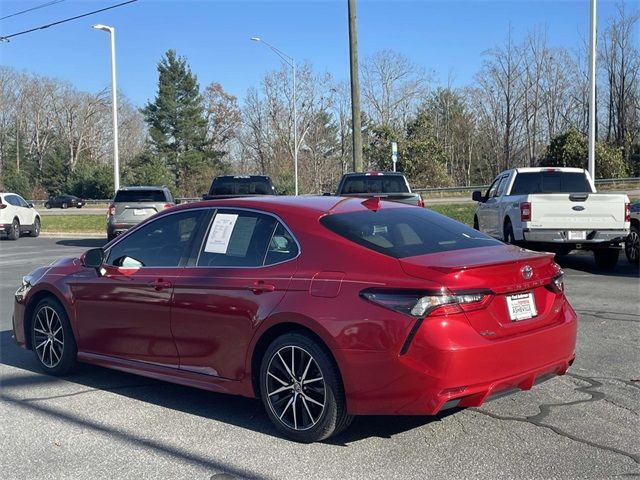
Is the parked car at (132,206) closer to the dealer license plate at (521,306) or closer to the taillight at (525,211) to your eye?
the taillight at (525,211)

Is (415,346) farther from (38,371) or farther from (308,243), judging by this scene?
(38,371)

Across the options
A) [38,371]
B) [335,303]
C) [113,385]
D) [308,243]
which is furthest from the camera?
[38,371]

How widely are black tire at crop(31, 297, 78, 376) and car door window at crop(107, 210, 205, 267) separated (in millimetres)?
814

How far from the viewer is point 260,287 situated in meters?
4.61

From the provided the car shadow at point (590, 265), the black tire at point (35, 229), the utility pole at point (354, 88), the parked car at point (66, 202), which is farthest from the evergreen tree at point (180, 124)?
the car shadow at point (590, 265)

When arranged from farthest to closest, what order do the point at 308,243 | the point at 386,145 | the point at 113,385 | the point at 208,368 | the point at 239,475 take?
the point at 386,145 → the point at 113,385 → the point at 208,368 → the point at 308,243 → the point at 239,475

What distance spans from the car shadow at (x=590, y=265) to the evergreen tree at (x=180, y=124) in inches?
1996

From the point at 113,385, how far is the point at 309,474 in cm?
263

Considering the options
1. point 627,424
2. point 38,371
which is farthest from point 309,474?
point 38,371

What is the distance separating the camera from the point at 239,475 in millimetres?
3951

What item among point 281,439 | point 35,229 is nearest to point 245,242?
point 281,439

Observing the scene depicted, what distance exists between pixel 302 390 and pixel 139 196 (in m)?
15.8

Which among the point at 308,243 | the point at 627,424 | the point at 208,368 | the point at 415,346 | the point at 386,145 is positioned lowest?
the point at 627,424

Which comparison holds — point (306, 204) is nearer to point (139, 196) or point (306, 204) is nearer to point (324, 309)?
point (324, 309)
